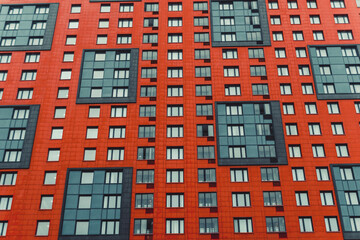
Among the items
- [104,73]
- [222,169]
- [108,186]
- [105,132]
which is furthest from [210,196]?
[104,73]

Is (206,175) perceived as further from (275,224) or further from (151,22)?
(151,22)

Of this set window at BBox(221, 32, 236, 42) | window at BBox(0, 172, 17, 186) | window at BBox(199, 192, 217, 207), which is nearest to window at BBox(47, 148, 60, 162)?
window at BBox(0, 172, 17, 186)

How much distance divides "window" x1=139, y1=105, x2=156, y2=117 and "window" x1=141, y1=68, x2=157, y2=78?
223 inches

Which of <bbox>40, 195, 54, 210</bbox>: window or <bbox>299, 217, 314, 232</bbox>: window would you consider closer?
<bbox>299, 217, 314, 232</bbox>: window

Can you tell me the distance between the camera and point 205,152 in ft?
179

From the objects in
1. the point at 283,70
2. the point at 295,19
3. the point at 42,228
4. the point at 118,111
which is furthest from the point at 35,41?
the point at 295,19

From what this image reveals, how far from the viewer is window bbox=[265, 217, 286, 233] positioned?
49562 millimetres

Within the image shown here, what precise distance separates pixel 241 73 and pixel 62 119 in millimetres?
29938

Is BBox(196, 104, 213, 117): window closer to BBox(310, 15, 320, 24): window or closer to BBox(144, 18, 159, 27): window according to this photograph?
BBox(144, 18, 159, 27): window

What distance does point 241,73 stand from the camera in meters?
60.5

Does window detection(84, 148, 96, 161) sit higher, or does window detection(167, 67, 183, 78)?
window detection(167, 67, 183, 78)

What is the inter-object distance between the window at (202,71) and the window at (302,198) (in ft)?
77.1

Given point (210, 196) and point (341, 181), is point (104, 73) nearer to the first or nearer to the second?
point (210, 196)

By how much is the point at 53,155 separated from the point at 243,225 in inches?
1168
